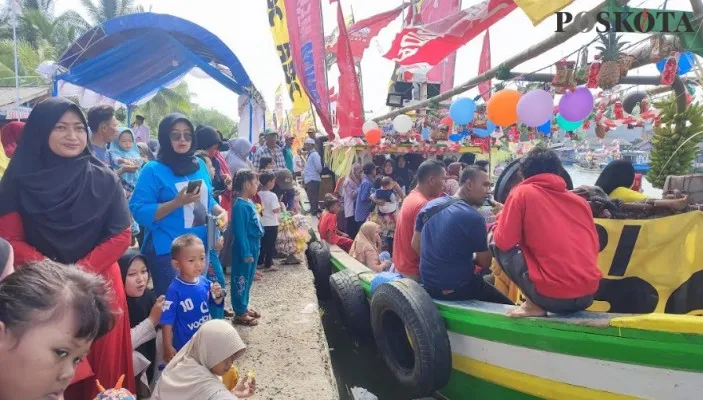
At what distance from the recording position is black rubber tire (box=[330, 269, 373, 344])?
4.69 metres

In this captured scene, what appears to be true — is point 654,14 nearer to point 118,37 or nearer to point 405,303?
point 405,303

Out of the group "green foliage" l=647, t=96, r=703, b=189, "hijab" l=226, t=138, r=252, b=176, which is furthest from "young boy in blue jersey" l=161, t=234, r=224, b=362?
"green foliage" l=647, t=96, r=703, b=189

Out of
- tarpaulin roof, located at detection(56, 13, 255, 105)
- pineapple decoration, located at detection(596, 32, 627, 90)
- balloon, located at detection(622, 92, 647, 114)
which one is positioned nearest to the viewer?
pineapple decoration, located at detection(596, 32, 627, 90)

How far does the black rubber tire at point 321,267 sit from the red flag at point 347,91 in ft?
10.9

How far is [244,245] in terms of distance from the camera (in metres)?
3.90

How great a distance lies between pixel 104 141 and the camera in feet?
12.0

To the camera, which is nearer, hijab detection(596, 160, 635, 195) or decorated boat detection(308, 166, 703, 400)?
decorated boat detection(308, 166, 703, 400)

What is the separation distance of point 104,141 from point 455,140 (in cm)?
734

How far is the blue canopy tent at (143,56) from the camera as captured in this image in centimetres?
654

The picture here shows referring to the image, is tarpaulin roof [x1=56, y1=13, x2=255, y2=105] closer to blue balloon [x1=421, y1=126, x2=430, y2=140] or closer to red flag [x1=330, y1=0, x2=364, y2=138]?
red flag [x1=330, y1=0, x2=364, y2=138]

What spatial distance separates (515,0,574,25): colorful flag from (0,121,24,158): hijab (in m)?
3.83

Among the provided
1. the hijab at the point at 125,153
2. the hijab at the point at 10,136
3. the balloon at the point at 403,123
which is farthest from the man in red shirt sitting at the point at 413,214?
the balloon at the point at 403,123

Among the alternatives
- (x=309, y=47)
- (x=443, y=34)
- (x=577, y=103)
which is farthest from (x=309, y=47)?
(x=577, y=103)

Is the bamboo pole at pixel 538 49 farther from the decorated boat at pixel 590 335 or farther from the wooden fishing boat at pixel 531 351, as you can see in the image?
the wooden fishing boat at pixel 531 351
